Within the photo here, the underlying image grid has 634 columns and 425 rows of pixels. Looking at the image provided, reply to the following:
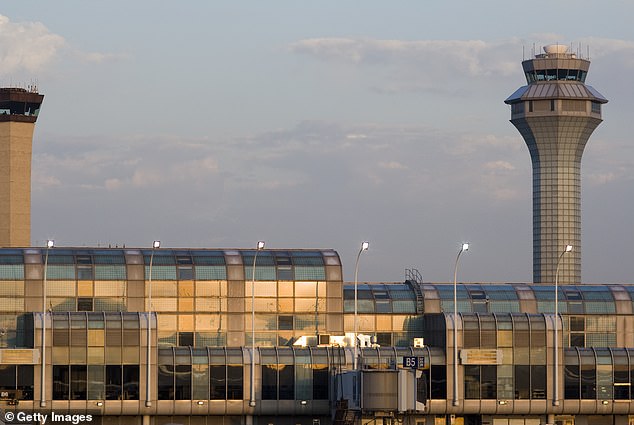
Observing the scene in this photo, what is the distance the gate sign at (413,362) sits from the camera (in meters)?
135

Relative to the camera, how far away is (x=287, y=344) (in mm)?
146250

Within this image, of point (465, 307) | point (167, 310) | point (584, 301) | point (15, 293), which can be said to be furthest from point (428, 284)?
point (15, 293)

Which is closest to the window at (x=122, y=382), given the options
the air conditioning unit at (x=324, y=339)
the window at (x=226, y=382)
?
the window at (x=226, y=382)

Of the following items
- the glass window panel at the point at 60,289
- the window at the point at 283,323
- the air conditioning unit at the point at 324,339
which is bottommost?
the air conditioning unit at the point at 324,339

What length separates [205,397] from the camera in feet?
442

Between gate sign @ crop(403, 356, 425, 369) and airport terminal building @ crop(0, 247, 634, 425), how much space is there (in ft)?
0.53

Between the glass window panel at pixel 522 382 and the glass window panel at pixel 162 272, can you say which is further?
the glass window panel at pixel 162 272

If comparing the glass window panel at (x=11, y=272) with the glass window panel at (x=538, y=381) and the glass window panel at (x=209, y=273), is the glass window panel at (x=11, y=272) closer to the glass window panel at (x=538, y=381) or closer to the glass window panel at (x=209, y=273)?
the glass window panel at (x=209, y=273)

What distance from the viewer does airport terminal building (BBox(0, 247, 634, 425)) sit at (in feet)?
430

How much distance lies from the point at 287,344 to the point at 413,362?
16.3 meters

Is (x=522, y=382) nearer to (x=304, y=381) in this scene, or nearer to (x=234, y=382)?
(x=304, y=381)

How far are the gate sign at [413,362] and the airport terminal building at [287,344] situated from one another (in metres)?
0.16

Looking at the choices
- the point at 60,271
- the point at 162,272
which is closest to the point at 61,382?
the point at 60,271

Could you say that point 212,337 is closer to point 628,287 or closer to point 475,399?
point 475,399
